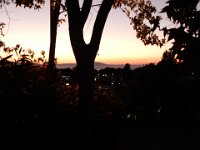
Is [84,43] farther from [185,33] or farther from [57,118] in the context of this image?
[185,33]

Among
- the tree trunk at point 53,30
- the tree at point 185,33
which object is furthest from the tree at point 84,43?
the tree trunk at point 53,30

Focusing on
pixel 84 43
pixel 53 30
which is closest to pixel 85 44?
pixel 84 43

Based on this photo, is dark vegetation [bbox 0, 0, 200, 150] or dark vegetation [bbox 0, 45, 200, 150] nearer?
dark vegetation [bbox 0, 0, 200, 150]

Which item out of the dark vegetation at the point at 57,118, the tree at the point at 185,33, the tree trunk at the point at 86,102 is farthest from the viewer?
the tree trunk at the point at 86,102

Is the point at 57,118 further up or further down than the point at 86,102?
further down

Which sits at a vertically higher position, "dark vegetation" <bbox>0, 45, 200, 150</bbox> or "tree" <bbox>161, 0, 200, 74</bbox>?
"tree" <bbox>161, 0, 200, 74</bbox>

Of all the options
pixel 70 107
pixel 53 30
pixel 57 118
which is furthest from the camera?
pixel 53 30

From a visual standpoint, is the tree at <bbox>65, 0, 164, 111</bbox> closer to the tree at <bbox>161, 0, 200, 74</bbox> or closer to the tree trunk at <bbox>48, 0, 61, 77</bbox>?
the tree at <bbox>161, 0, 200, 74</bbox>

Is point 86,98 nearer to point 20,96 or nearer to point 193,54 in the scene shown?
point 20,96

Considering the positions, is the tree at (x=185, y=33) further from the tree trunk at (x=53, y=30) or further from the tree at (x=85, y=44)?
the tree trunk at (x=53, y=30)

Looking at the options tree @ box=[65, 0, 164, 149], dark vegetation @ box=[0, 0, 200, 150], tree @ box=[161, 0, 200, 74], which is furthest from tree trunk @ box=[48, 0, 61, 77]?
tree @ box=[161, 0, 200, 74]

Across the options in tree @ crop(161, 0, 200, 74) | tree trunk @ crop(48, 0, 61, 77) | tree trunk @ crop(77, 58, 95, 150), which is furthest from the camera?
tree trunk @ crop(48, 0, 61, 77)

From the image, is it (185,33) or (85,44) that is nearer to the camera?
(185,33)

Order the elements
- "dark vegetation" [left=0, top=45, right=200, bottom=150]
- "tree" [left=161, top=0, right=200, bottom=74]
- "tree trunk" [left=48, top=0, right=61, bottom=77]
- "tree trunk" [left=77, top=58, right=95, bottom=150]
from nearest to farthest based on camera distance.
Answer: "tree" [left=161, top=0, right=200, bottom=74], "dark vegetation" [left=0, top=45, right=200, bottom=150], "tree trunk" [left=77, top=58, right=95, bottom=150], "tree trunk" [left=48, top=0, right=61, bottom=77]
